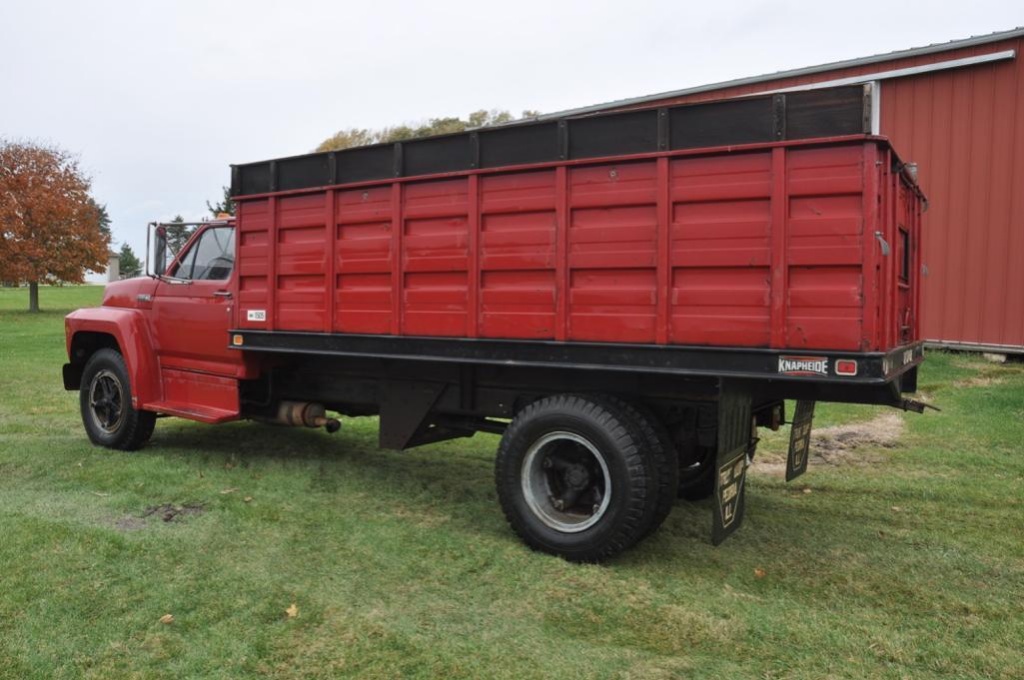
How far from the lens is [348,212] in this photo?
520 cm

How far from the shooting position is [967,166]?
36.0ft

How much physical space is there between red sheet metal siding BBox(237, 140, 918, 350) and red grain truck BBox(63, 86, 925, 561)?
0.01m

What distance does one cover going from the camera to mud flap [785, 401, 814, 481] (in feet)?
16.1

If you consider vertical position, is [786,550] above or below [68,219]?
below

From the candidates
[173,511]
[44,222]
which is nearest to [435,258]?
[173,511]

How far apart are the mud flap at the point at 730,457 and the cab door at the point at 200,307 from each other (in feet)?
12.9

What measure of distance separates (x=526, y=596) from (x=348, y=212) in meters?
2.82

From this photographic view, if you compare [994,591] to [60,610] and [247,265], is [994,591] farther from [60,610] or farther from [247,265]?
[247,265]

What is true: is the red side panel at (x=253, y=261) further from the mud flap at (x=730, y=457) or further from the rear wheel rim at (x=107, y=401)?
the mud flap at (x=730, y=457)

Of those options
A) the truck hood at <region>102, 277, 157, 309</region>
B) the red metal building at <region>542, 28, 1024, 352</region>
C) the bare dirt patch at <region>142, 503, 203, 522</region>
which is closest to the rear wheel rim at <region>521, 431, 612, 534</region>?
the bare dirt patch at <region>142, 503, 203, 522</region>

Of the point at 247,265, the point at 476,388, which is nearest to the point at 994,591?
the point at 476,388

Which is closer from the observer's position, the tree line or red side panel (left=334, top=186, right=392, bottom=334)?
red side panel (left=334, top=186, right=392, bottom=334)

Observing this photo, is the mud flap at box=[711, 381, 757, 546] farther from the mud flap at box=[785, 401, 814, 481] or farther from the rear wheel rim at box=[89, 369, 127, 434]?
the rear wheel rim at box=[89, 369, 127, 434]

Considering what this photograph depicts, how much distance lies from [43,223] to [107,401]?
1013 inches
